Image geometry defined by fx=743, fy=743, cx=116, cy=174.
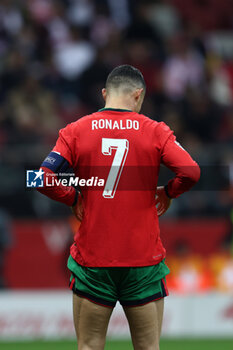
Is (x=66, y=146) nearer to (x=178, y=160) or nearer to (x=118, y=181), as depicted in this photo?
(x=118, y=181)

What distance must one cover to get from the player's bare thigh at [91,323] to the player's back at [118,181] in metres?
0.23

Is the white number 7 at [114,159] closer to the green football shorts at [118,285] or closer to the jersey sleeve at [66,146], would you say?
the jersey sleeve at [66,146]

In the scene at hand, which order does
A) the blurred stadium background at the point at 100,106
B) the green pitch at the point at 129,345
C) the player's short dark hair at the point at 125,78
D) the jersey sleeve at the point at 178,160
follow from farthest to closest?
the blurred stadium background at the point at 100,106, the green pitch at the point at 129,345, the player's short dark hair at the point at 125,78, the jersey sleeve at the point at 178,160

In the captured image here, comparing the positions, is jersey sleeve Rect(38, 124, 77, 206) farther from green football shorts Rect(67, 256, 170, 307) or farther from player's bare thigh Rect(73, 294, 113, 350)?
player's bare thigh Rect(73, 294, 113, 350)

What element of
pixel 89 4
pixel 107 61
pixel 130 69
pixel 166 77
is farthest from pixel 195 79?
pixel 130 69

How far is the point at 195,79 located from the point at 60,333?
4.77 meters

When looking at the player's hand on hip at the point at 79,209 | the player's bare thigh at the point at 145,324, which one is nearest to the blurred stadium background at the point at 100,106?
the player's bare thigh at the point at 145,324

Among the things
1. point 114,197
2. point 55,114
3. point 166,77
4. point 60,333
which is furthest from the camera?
point 166,77

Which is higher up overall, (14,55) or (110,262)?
(14,55)

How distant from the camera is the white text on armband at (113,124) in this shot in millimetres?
3859

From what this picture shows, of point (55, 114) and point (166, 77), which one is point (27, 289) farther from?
point (166, 77)

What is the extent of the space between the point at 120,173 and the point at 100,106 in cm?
607

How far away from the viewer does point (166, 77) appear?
10.8 metres

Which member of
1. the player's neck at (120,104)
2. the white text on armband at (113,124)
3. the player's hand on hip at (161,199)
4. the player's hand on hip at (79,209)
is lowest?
the player's hand on hip at (79,209)
